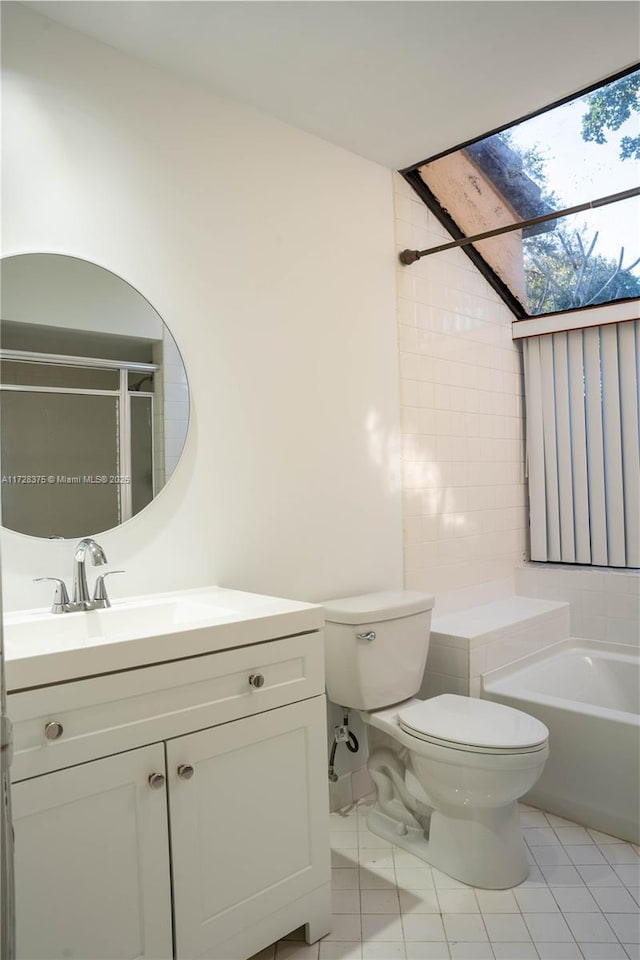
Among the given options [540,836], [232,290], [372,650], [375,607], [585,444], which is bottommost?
[540,836]

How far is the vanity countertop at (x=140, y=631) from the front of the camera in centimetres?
129

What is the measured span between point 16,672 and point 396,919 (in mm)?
1311

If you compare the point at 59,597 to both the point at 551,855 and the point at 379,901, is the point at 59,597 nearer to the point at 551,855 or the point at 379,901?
the point at 379,901

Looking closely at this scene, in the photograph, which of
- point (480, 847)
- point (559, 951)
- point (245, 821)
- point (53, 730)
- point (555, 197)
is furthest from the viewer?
point (555, 197)

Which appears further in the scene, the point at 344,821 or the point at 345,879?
the point at 344,821

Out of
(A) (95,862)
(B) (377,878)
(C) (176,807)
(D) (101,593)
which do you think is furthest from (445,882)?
(D) (101,593)

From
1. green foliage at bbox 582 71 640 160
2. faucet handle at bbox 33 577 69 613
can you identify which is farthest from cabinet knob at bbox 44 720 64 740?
green foliage at bbox 582 71 640 160

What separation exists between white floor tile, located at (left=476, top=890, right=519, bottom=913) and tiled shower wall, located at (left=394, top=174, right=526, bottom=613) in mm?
1180

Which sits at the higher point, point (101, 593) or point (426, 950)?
point (101, 593)

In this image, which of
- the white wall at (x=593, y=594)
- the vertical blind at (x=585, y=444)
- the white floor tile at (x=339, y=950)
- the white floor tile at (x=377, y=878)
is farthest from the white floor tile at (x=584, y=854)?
the vertical blind at (x=585, y=444)

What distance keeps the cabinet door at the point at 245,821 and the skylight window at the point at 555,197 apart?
6.52 feet

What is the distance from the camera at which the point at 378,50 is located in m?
2.00

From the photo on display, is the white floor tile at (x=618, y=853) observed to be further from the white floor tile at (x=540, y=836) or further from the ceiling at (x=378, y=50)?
the ceiling at (x=378, y=50)

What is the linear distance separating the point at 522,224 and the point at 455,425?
0.98 metres
